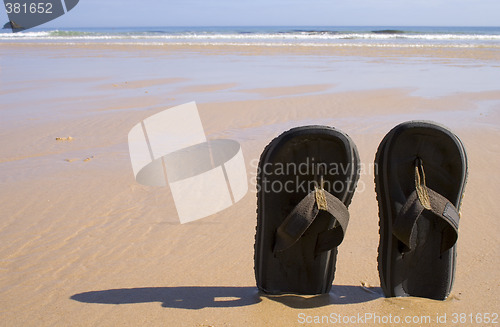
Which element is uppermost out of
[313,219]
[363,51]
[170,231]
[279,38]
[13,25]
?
[13,25]

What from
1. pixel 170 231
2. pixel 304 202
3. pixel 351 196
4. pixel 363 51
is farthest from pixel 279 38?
pixel 304 202

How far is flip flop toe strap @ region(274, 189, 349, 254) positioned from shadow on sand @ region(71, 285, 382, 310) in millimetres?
200

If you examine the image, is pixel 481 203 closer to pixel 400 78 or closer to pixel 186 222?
pixel 186 222

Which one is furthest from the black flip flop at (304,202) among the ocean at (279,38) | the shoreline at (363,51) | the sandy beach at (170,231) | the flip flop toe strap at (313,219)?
the ocean at (279,38)

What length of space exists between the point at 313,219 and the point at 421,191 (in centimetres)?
44

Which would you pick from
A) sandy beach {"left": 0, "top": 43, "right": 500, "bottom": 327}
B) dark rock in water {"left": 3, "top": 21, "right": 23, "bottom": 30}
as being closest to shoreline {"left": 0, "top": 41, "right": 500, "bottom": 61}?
sandy beach {"left": 0, "top": 43, "right": 500, "bottom": 327}

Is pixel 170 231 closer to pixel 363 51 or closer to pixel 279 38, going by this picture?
pixel 363 51

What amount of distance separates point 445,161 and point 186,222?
135 cm

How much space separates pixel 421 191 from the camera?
1.87 metres

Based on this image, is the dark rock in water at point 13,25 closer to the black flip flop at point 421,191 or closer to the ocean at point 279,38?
the ocean at point 279,38

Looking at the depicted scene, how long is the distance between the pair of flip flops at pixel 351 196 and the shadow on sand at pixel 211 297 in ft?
0.17

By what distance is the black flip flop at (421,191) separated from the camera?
1903 millimetres

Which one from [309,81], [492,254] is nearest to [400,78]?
[309,81]

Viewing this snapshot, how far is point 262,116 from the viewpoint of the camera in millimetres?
5391
